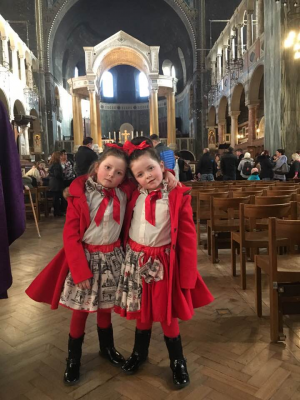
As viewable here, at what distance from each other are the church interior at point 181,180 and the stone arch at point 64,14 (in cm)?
9

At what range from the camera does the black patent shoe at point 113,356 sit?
1812 millimetres

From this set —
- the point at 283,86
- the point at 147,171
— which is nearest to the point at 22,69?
the point at 283,86

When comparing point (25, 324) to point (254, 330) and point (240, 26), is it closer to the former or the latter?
point (254, 330)

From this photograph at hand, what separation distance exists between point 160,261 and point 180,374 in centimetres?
58

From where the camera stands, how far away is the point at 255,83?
13.1 metres

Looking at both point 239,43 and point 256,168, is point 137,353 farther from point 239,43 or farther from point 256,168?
point 239,43

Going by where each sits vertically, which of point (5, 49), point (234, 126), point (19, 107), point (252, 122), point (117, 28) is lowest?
point (252, 122)

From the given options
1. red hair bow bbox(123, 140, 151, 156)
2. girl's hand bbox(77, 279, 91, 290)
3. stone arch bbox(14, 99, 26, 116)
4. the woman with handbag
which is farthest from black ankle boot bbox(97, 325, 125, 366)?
stone arch bbox(14, 99, 26, 116)

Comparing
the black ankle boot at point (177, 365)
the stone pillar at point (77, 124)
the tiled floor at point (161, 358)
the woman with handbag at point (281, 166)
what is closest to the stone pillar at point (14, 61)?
the stone pillar at point (77, 124)

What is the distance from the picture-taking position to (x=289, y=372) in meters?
1.70

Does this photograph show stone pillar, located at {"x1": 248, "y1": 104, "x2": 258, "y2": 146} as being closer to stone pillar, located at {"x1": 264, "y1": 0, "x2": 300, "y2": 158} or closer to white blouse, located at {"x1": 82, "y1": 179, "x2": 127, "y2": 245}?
stone pillar, located at {"x1": 264, "y1": 0, "x2": 300, "y2": 158}

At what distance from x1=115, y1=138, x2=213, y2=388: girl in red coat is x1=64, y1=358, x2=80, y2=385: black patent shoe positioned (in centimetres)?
38

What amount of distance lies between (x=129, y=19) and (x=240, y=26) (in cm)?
1466

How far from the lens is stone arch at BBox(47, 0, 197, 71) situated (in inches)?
788
